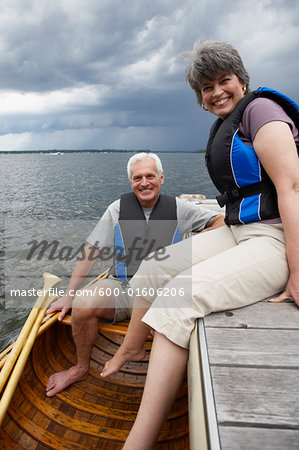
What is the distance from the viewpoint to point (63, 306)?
295cm

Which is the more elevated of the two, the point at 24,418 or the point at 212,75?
the point at 212,75

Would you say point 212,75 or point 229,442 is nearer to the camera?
point 229,442

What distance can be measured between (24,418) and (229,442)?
84.8 inches

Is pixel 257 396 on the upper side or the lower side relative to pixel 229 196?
lower

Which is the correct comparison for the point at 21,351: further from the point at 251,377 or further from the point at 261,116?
the point at 261,116

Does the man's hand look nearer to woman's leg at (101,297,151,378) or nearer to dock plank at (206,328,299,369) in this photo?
woman's leg at (101,297,151,378)

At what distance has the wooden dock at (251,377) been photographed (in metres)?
0.82

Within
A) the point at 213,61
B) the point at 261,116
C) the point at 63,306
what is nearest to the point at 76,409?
the point at 63,306

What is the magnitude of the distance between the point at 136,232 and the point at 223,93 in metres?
1.53

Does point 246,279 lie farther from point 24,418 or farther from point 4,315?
point 4,315

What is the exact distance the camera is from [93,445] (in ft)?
7.26

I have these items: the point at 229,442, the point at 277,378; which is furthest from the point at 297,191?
the point at 229,442

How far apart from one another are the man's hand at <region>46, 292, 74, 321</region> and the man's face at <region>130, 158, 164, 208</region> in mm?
1218

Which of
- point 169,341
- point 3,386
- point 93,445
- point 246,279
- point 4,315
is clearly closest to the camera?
point 169,341
